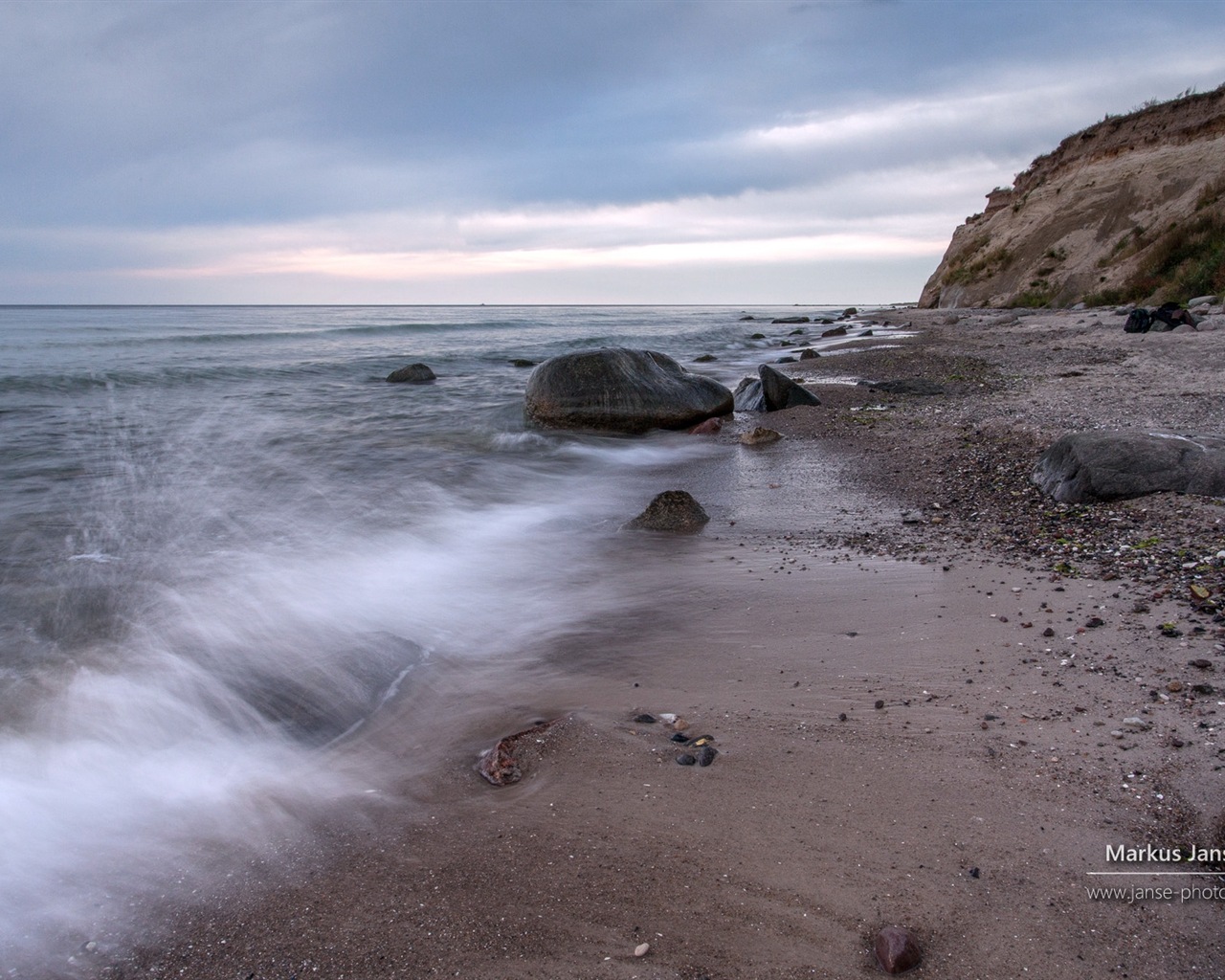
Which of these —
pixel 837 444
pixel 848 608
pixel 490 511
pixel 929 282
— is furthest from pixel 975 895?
pixel 929 282

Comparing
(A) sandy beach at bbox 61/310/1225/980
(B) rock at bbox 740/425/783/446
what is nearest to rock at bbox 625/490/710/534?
(A) sandy beach at bbox 61/310/1225/980

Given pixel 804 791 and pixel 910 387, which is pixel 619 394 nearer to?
pixel 910 387

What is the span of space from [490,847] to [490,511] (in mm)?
4630

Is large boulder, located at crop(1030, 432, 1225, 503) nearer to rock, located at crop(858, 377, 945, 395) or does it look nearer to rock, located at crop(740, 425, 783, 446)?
rock, located at crop(740, 425, 783, 446)

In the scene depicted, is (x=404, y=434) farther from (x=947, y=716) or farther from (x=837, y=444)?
(x=947, y=716)

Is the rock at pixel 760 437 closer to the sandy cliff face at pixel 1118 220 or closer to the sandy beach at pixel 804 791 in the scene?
the sandy beach at pixel 804 791

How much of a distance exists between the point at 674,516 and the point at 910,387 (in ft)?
22.6

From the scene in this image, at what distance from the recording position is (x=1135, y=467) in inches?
176

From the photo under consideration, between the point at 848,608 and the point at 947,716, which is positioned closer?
the point at 947,716

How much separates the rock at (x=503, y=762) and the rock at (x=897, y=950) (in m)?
1.28

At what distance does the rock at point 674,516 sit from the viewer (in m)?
5.30

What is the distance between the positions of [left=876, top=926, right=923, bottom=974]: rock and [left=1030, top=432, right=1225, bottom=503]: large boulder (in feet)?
12.4

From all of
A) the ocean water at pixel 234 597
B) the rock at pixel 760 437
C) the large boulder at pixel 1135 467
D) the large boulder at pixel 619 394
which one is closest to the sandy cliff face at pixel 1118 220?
the large boulder at pixel 619 394

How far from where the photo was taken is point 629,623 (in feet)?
12.7
